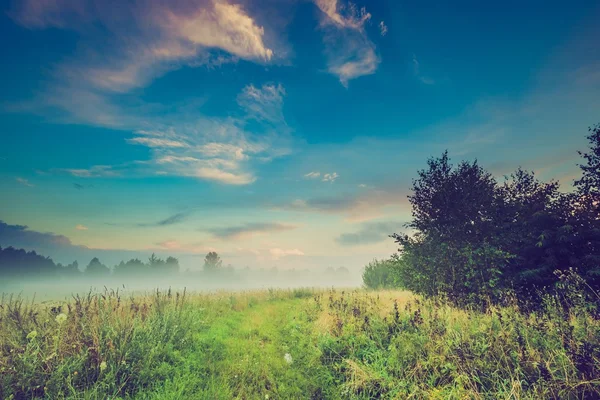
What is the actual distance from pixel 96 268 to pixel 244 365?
159 metres

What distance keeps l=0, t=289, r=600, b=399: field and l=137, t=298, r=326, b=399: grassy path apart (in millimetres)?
30

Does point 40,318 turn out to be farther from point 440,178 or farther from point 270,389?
point 440,178

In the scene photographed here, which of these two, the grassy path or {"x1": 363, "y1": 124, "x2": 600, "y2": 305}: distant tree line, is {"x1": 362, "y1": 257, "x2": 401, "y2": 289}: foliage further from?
the grassy path

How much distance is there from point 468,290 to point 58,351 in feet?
51.2

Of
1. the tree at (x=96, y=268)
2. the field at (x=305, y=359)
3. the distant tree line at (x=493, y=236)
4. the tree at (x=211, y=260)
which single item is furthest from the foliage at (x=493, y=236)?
the tree at (x=96, y=268)

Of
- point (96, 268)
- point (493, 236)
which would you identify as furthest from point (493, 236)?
point (96, 268)

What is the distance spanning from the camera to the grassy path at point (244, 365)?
5.34 meters

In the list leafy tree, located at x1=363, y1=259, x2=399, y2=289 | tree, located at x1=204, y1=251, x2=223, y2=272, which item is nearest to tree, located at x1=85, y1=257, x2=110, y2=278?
tree, located at x1=204, y1=251, x2=223, y2=272

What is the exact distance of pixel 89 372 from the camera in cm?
495

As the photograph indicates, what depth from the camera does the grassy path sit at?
5336mm

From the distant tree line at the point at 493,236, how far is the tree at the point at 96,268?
156 m

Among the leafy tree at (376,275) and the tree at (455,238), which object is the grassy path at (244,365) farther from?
the leafy tree at (376,275)

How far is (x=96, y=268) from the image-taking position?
415 ft

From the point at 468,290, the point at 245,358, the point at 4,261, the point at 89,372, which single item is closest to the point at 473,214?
the point at 468,290
